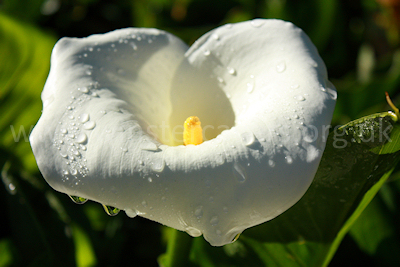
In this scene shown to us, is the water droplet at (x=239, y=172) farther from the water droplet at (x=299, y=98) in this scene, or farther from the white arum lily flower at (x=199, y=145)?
the water droplet at (x=299, y=98)

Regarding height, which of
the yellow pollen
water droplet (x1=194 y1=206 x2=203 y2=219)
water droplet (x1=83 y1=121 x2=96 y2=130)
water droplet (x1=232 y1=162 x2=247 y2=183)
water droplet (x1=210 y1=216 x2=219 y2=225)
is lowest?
the yellow pollen

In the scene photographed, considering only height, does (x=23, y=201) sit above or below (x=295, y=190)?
below

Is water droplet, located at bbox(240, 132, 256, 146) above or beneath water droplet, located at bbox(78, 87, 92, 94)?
above

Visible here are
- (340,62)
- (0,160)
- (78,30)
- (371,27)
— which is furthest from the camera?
(371,27)

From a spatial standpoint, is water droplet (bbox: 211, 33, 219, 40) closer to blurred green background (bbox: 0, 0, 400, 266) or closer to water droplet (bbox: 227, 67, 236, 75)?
water droplet (bbox: 227, 67, 236, 75)

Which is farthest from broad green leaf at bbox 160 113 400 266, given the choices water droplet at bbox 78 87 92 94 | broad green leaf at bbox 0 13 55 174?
broad green leaf at bbox 0 13 55 174

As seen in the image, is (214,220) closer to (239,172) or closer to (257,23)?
(239,172)

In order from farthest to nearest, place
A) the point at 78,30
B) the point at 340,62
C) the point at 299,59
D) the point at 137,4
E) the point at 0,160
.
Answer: the point at 78,30 < the point at 340,62 < the point at 137,4 < the point at 0,160 < the point at 299,59

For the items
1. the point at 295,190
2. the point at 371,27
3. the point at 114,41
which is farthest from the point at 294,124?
the point at 371,27

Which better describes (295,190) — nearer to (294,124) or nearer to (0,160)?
(294,124)
